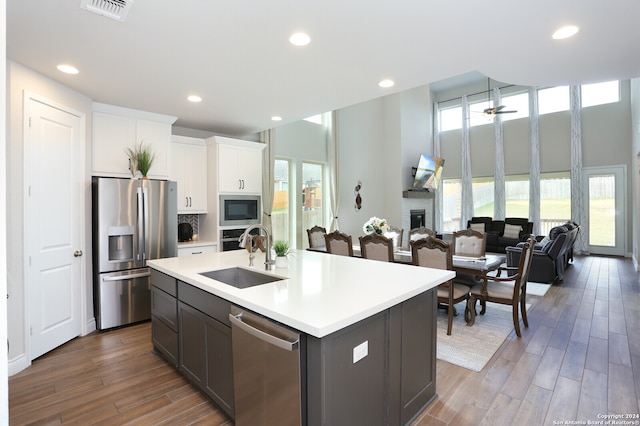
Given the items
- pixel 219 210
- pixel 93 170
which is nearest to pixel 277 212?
pixel 219 210

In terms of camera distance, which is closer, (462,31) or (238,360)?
(238,360)

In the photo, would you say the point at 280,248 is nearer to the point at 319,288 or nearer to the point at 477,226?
the point at 319,288

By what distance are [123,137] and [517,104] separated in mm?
10316

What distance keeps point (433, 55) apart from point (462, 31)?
395 mm

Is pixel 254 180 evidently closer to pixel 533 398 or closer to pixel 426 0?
pixel 426 0

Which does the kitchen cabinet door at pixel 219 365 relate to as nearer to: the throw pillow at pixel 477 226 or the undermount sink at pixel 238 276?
the undermount sink at pixel 238 276

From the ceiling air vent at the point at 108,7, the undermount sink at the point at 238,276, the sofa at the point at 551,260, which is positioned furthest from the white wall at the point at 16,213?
the sofa at the point at 551,260

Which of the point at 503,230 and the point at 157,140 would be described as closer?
the point at 157,140

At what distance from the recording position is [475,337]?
10.7 feet

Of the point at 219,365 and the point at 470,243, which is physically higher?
the point at 470,243

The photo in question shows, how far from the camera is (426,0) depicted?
1919 millimetres

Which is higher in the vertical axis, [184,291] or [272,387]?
[184,291]

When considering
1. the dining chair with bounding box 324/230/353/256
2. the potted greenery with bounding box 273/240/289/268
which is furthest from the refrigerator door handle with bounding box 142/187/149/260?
the dining chair with bounding box 324/230/353/256

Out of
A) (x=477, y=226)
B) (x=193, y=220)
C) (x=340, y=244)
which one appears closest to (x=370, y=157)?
(x=477, y=226)
